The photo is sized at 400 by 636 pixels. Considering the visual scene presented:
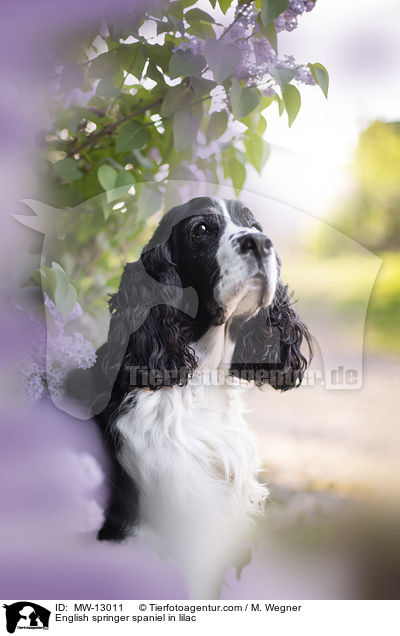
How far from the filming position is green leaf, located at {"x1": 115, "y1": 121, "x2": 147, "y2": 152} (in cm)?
97

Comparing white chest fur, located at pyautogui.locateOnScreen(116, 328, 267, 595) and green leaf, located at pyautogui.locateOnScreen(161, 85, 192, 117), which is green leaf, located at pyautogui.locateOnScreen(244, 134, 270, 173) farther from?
white chest fur, located at pyautogui.locateOnScreen(116, 328, 267, 595)

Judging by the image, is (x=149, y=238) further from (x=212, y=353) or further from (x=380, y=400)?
(x=380, y=400)

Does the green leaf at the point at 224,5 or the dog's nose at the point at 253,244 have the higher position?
the green leaf at the point at 224,5

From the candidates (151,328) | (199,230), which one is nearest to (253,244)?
(199,230)

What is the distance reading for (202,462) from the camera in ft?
2.95

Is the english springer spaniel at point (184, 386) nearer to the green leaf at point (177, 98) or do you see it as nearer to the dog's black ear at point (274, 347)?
the dog's black ear at point (274, 347)

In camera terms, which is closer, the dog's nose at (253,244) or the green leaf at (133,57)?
the dog's nose at (253,244)

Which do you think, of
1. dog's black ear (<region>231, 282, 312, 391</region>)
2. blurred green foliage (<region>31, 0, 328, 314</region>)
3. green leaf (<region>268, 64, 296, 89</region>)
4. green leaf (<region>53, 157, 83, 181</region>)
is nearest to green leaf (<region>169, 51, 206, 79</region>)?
blurred green foliage (<region>31, 0, 328, 314</region>)

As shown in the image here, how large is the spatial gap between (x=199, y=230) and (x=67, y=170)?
27cm

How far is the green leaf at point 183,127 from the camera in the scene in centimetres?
→ 94

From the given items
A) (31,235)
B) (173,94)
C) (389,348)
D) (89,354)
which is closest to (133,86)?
(173,94)

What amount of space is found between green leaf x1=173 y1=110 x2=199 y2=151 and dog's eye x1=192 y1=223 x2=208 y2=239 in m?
0.18
